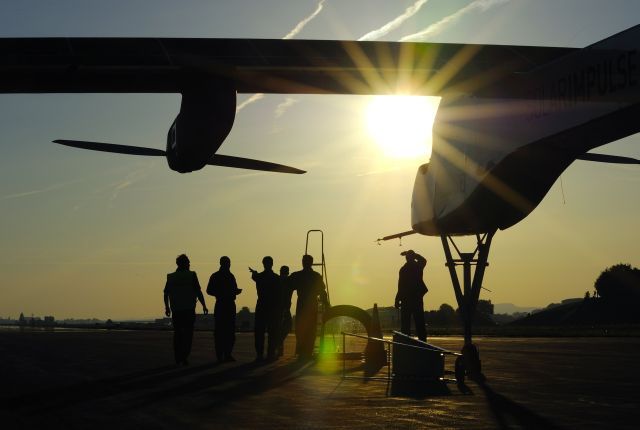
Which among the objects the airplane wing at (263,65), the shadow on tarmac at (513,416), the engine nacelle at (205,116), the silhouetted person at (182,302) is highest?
the airplane wing at (263,65)

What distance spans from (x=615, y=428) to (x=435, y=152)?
34.2ft

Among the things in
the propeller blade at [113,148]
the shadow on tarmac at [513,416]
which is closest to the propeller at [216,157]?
the propeller blade at [113,148]

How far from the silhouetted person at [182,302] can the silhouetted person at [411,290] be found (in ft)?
13.5

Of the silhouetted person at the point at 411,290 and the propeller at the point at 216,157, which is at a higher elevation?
the propeller at the point at 216,157

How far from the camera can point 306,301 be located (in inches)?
791

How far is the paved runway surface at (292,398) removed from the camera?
9.29m

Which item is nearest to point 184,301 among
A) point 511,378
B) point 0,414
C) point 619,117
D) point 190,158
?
point 190,158

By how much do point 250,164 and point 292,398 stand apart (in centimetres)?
738

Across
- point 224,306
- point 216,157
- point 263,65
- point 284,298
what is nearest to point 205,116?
point 263,65

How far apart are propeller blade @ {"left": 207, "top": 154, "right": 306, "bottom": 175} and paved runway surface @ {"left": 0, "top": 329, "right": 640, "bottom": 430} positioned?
12.7 feet

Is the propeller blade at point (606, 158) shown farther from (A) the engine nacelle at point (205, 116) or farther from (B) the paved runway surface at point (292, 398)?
(A) the engine nacelle at point (205, 116)

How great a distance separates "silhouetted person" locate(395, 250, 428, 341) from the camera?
737 inches

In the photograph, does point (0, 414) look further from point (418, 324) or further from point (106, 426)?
point (418, 324)

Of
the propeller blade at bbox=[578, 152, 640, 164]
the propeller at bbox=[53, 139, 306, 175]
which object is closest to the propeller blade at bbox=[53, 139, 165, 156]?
the propeller at bbox=[53, 139, 306, 175]
